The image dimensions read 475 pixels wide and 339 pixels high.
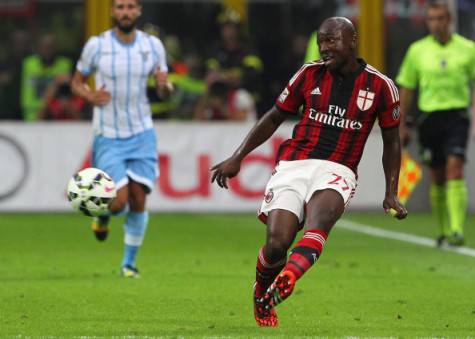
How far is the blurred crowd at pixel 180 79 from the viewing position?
20562 millimetres

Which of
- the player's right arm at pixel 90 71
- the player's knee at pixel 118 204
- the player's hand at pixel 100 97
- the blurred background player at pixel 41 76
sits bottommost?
the blurred background player at pixel 41 76

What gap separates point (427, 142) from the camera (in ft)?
49.9

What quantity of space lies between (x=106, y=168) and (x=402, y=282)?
8.25 ft

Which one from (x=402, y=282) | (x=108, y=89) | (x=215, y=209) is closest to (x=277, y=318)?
(x=402, y=282)

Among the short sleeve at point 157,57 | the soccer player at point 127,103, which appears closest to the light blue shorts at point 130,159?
the soccer player at point 127,103

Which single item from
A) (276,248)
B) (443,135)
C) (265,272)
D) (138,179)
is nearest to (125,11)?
(138,179)

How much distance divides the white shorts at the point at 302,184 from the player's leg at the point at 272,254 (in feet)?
0.23

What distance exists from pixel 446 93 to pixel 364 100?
20.8ft

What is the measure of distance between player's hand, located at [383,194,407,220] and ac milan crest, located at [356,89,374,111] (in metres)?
0.54

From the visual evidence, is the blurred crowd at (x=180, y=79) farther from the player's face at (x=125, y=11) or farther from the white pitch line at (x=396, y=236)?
the player's face at (x=125, y=11)

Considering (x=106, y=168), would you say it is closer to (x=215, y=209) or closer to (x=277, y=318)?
(x=277, y=318)

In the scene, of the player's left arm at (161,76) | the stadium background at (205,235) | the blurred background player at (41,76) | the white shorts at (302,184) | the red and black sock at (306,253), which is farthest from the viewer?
the blurred background player at (41,76)

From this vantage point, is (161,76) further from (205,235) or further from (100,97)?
(205,235)

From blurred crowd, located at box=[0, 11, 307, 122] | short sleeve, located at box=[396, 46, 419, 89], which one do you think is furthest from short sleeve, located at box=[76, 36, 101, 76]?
blurred crowd, located at box=[0, 11, 307, 122]
